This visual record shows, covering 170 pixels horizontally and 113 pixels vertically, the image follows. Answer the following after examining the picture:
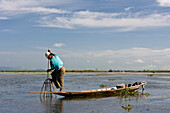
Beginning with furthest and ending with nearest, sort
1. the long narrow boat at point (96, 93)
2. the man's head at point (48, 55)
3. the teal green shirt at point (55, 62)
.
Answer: the long narrow boat at point (96, 93) < the man's head at point (48, 55) < the teal green shirt at point (55, 62)

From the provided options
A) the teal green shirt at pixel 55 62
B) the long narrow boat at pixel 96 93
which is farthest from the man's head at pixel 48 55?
the long narrow boat at pixel 96 93

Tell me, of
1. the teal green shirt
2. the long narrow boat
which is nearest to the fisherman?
the teal green shirt

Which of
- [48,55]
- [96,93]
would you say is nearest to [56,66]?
[48,55]

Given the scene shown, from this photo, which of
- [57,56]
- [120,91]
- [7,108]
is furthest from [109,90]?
[7,108]

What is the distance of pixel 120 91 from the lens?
16516 millimetres

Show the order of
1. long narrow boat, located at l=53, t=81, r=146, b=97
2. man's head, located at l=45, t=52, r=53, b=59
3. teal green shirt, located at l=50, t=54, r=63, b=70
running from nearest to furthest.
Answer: teal green shirt, located at l=50, t=54, r=63, b=70, man's head, located at l=45, t=52, r=53, b=59, long narrow boat, located at l=53, t=81, r=146, b=97

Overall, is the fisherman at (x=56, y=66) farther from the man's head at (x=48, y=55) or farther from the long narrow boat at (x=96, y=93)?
the long narrow boat at (x=96, y=93)

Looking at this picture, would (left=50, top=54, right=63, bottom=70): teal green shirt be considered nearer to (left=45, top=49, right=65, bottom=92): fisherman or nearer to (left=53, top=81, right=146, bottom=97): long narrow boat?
(left=45, top=49, right=65, bottom=92): fisherman

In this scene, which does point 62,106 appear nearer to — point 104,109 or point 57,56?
point 104,109

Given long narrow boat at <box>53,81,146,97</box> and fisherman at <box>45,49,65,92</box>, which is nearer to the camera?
fisherman at <box>45,49,65,92</box>

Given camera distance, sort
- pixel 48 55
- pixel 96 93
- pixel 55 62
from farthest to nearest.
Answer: pixel 96 93 < pixel 48 55 < pixel 55 62

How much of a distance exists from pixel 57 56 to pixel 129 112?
545cm

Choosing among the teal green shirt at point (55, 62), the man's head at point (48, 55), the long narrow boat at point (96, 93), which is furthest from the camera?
the long narrow boat at point (96, 93)

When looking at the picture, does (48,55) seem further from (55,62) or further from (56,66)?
(56,66)
